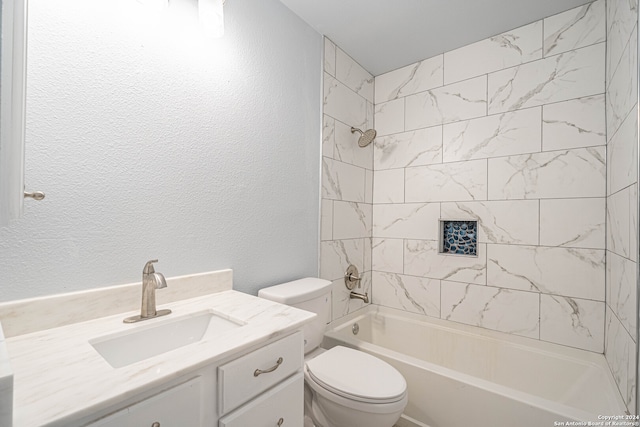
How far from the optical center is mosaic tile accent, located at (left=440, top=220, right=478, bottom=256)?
2.06 m

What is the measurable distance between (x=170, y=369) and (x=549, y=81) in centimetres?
240

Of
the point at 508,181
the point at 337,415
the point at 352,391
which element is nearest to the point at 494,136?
the point at 508,181

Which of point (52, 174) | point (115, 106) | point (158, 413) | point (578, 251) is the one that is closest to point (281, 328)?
point (158, 413)

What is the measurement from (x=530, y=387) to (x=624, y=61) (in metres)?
1.74

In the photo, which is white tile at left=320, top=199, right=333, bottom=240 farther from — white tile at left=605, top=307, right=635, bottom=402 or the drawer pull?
white tile at left=605, top=307, right=635, bottom=402

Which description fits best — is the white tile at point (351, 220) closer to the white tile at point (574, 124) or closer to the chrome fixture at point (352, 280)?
the chrome fixture at point (352, 280)

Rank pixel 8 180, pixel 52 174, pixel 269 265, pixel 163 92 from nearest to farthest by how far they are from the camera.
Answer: pixel 8 180, pixel 52 174, pixel 163 92, pixel 269 265

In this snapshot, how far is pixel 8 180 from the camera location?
56 cm

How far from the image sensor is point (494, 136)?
1959 millimetres

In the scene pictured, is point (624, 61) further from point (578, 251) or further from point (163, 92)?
point (163, 92)

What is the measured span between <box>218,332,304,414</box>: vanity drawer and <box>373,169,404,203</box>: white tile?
162 cm

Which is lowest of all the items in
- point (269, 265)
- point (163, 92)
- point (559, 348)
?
point (559, 348)

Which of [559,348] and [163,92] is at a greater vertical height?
[163,92]

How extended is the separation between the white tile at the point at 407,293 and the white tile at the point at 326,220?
0.71 metres
